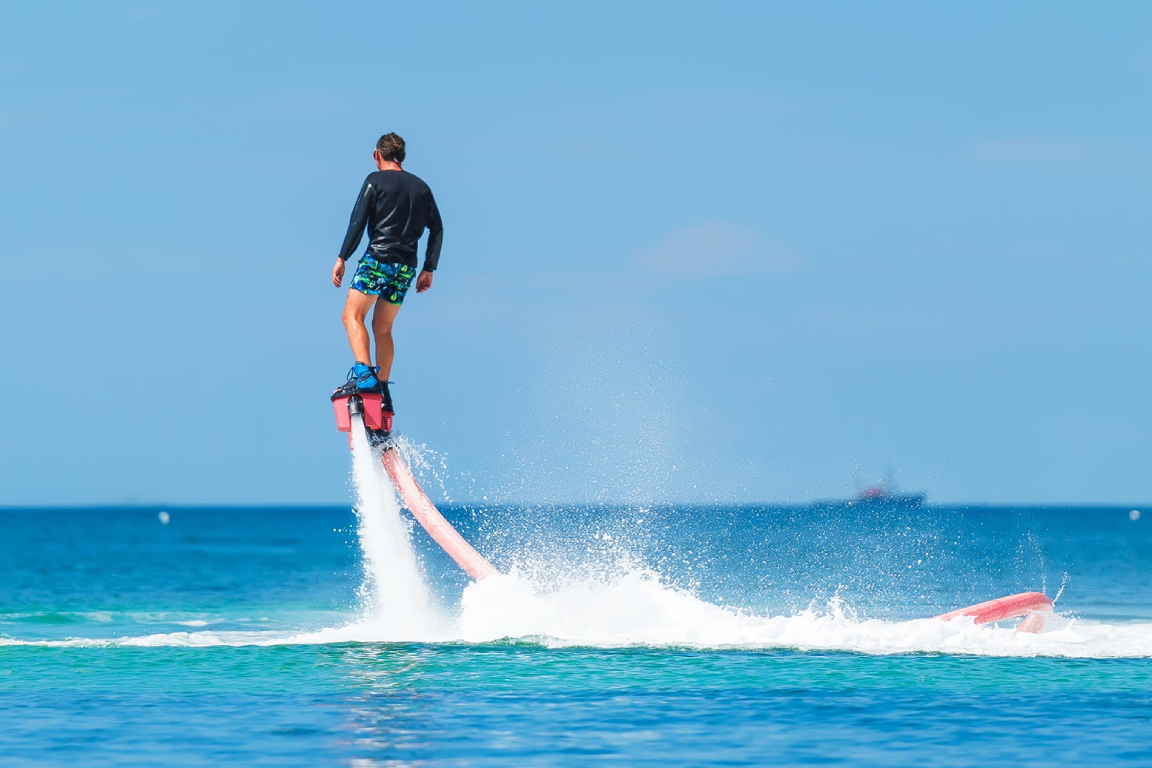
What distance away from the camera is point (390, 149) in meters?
13.3

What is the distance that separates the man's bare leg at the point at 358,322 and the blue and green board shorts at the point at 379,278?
7 centimetres

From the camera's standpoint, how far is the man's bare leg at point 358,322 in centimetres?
1307

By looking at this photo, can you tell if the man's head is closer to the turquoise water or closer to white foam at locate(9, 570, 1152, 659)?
the turquoise water

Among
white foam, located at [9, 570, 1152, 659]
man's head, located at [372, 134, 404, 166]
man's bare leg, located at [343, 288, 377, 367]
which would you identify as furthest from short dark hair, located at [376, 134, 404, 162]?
white foam, located at [9, 570, 1152, 659]

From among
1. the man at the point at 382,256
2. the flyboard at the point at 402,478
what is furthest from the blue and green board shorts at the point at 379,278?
the flyboard at the point at 402,478

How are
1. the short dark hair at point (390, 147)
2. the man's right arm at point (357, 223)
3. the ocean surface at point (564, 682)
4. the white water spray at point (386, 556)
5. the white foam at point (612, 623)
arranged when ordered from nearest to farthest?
the ocean surface at point (564, 682) < the man's right arm at point (357, 223) < the short dark hair at point (390, 147) < the white water spray at point (386, 556) < the white foam at point (612, 623)

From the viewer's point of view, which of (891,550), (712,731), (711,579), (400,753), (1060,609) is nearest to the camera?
(400,753)

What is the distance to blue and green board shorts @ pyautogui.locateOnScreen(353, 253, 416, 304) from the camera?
1309cm

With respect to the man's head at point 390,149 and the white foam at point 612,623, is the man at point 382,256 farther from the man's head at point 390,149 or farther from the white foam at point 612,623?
the white foam at point 612,623

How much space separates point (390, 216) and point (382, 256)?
1.22 ft

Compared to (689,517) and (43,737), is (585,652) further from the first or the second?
(689,517)

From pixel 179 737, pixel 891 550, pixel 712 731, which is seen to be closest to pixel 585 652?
pixel 712 731

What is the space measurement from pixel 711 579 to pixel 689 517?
209 ft

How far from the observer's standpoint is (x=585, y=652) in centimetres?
1410
